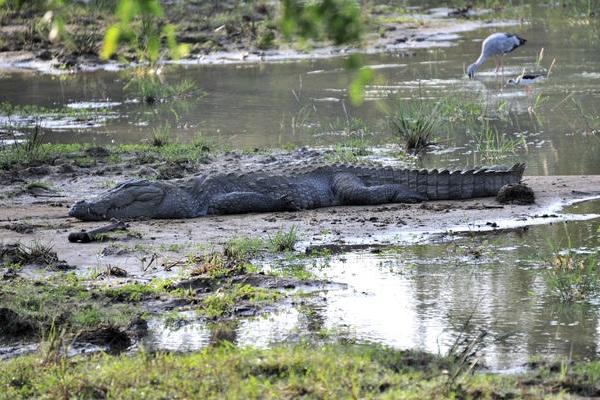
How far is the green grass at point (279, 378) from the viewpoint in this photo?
5055 mm

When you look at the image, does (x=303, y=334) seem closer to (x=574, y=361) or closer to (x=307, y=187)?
(x=574, y=361)

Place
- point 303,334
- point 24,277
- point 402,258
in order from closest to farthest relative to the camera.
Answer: point 303,334
point 24,277
point 402,258

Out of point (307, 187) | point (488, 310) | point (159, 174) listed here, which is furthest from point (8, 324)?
point (159, 174)

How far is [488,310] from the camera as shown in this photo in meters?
6.87

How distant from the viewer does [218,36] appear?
25.2 m

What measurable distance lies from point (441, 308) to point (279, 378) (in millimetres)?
1874

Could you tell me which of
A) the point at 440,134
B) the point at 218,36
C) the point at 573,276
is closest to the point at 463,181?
the point at 573,276

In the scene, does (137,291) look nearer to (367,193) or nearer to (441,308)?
(441,308)

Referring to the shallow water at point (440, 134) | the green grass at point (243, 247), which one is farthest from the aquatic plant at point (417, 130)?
the green grass at point (243, 247)

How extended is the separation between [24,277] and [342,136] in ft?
23.7

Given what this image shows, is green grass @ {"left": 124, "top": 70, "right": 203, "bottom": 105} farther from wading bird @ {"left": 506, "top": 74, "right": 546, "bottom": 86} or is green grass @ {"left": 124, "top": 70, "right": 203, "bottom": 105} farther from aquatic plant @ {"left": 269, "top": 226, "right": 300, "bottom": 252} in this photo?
aquatic plant @ {"left": 269, "top": 226, "right": 300, "bottom": 252}

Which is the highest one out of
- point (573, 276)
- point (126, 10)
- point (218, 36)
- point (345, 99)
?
point (126, 10)

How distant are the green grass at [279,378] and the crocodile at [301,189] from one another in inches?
174

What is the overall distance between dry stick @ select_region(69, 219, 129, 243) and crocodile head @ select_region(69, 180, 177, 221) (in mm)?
549
